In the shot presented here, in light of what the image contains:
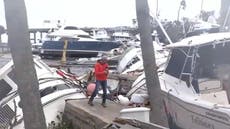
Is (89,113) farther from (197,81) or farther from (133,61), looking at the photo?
(133,61)

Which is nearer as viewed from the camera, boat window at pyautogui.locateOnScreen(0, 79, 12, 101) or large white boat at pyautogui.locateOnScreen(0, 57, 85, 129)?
large white boat at pyautogui.locateOnScreen(0, 57, 85, 129)

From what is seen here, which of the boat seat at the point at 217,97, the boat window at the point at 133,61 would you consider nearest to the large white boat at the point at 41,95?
the boat seat at the point at 217,97

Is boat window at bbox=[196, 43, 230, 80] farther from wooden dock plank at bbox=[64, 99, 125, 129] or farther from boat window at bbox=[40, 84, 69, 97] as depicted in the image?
boat window at bbox=[40, 84, 69, 97]

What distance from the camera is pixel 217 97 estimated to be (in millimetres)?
10555

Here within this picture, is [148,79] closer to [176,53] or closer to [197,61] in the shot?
[197,61]

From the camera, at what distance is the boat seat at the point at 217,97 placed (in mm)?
10461

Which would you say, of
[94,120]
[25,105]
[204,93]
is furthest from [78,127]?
[25,105]

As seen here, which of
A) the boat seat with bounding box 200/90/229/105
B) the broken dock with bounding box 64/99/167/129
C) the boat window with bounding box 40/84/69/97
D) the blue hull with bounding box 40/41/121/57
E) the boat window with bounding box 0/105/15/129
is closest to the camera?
the boat seat with bounding box 200/90/229/105

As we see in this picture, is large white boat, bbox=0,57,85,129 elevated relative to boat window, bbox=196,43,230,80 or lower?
lower

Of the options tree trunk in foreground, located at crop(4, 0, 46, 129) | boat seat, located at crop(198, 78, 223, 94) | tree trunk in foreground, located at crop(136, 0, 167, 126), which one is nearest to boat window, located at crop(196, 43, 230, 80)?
boat seat, located at crop(198, 78, 223, 94)

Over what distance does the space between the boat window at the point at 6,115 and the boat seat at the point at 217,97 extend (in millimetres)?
4516

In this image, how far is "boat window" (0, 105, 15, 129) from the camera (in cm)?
1213

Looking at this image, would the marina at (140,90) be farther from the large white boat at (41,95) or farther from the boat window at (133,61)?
the boat window at (133,61)

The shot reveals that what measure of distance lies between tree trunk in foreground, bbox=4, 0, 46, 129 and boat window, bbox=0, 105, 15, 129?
5.96 m
